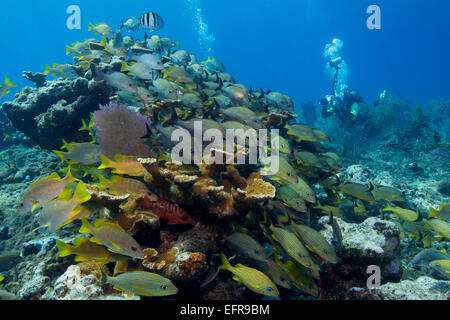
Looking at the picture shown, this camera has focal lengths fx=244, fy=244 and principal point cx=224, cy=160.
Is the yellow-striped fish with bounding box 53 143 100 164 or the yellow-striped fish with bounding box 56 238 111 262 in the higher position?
the yellow-striped fish with bounding box 53 143 100 164

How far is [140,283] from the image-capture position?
2002 mm

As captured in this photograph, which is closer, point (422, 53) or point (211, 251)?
point (211, 251)

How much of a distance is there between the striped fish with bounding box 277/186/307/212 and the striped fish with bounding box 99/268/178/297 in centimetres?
179

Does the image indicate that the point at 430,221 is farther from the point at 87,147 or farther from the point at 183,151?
the point at 87,147

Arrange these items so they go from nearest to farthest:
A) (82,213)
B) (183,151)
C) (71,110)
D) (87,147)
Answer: (82,213) → (183,151) → (87,147) → (71,110)

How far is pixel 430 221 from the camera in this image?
11.9ft

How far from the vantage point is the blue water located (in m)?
116

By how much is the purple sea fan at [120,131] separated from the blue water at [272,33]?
358ft

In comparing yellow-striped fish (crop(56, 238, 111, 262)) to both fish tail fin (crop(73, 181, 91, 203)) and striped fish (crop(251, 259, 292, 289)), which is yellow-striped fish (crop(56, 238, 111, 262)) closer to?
fish tail fin (crop(73, 181, 91, 203))

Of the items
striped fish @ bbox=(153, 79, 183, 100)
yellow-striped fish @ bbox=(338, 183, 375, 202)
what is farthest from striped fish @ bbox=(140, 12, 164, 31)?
yellow-striped fish @ bbox=(338, 183, 375, 202)

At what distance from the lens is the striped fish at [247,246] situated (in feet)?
7.95

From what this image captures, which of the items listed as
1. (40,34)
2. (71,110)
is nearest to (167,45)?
(71,110)

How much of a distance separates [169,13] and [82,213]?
487ft

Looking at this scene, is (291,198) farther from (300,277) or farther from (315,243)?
(300,277)
